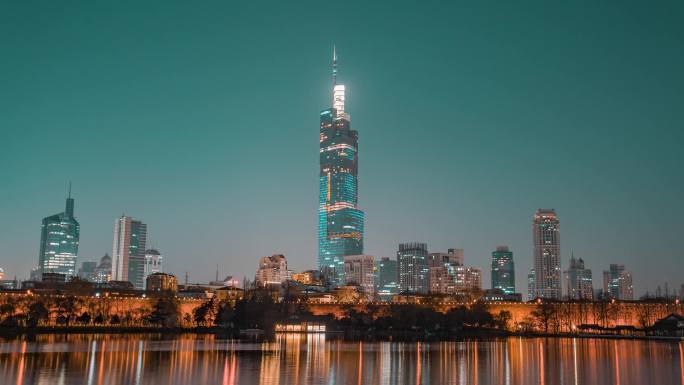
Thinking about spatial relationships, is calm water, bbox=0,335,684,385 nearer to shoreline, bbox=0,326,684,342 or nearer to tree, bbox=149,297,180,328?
shoreline, bbox=0,326,684,342

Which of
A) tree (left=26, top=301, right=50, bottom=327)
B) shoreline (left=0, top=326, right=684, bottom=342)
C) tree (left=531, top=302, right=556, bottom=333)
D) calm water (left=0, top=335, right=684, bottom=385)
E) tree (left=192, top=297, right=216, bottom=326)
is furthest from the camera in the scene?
tree (left=192, top=297, right=216, bottom=326)

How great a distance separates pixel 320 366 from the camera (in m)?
55.0

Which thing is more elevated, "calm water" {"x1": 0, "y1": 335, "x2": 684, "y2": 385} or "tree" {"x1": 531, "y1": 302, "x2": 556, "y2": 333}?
"tree" {"x1": 531, "y1": 302, "x2": 556, "y2": 333}

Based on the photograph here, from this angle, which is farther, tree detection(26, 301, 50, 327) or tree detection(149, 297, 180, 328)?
tree detection(149, 297, 180, 328)

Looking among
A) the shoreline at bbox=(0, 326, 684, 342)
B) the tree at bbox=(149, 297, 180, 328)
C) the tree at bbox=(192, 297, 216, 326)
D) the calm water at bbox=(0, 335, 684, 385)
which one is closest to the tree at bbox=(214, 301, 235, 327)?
the tree at bbox=(192, 297, 216, 326)

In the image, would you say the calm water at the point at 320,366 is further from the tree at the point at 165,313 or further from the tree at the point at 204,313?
the tree at the point at 204,313

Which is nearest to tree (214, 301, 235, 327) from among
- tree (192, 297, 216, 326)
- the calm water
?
tree (192, 297, 216, 326)

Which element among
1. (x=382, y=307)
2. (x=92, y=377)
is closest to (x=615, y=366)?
(x=92, y=377)

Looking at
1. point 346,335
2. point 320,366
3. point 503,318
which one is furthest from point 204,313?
point 320,366

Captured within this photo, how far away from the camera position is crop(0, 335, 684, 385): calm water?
45406 millimetres

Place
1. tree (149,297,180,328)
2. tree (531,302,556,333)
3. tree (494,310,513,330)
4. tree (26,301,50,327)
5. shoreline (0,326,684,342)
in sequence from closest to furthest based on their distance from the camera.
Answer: shoreline (0,326,684,342) < tree (26,301,50,327) < tree (149,297,180,328) < tree (531,302,556,333) < tree (494,310,513,330)

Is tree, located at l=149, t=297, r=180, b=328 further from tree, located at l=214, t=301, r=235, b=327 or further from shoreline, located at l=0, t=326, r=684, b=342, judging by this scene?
tree, located at l=214, t=301, r=235, b=327

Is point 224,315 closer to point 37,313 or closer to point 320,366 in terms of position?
point 37,313

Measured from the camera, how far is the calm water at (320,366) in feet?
149
